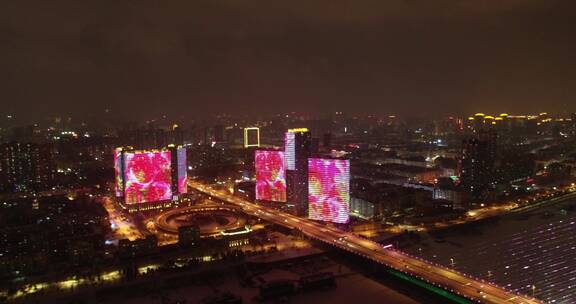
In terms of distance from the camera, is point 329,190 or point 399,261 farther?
point 329,190

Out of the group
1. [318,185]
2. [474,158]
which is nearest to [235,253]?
[318,185]

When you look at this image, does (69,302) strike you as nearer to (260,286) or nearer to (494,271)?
(260,286)

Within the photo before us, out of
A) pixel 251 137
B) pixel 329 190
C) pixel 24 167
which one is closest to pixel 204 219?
pixel 329 190

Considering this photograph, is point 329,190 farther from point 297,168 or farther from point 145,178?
point 145,178

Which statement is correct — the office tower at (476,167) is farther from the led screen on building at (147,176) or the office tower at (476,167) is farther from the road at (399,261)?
the led screen on building at (147,176)

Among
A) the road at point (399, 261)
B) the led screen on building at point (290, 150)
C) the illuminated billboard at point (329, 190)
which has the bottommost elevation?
the road at point (399, 261)

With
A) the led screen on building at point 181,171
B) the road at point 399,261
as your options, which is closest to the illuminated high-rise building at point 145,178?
the led screen on building at point 181,171
